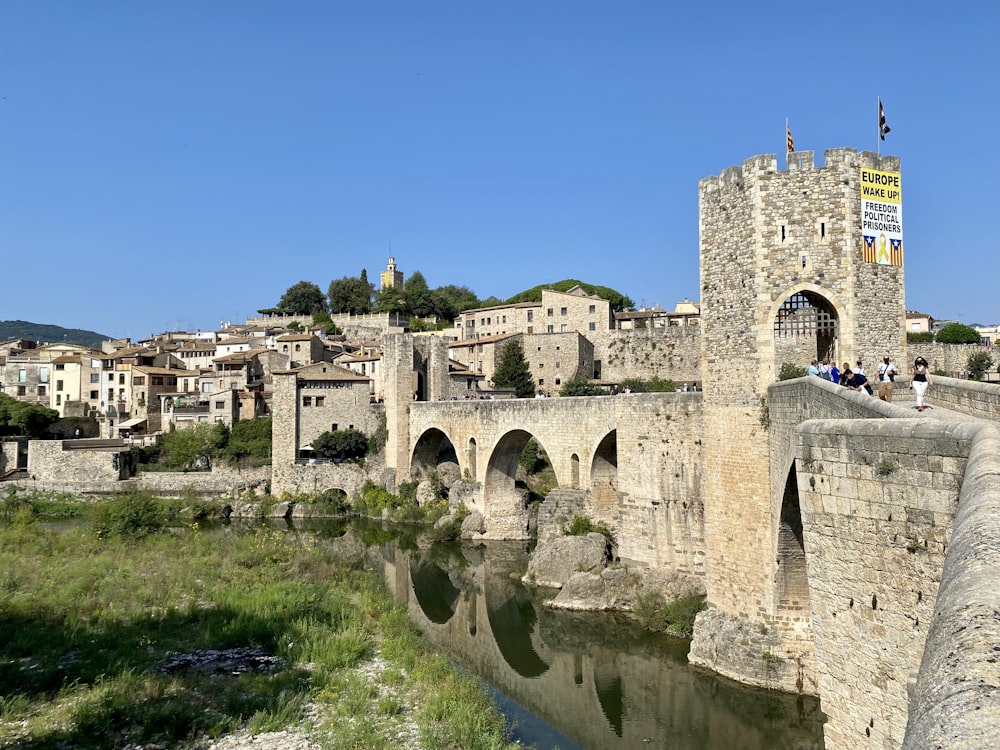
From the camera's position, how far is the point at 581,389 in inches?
1868

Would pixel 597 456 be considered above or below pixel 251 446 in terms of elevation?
above

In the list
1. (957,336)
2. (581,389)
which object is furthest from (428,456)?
(957,336)

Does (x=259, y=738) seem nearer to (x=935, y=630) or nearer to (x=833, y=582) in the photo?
(x=833, y=582)

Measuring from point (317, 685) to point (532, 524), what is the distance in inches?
780

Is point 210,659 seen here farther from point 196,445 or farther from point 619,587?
point 196,445

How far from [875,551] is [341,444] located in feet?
119

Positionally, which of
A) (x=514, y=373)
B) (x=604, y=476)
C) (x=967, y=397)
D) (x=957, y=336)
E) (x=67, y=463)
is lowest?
(x=67, y=463)

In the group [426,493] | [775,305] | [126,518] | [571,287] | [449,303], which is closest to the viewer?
[775,305]

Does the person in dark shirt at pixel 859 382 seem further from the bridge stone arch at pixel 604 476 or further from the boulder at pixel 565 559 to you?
the bridge stone arch at pixel 604 476

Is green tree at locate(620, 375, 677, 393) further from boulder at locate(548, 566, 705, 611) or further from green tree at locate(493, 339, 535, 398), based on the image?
boulder at locate(548, 566, 705, 611)

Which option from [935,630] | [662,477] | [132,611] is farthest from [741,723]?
[132,611]

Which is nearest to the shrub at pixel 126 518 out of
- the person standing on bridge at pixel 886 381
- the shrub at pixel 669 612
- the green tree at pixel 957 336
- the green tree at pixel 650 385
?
the shrub at pixel 669 612

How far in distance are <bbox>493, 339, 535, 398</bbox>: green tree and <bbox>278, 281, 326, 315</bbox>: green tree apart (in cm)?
4049

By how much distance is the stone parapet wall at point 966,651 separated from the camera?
2.09m
